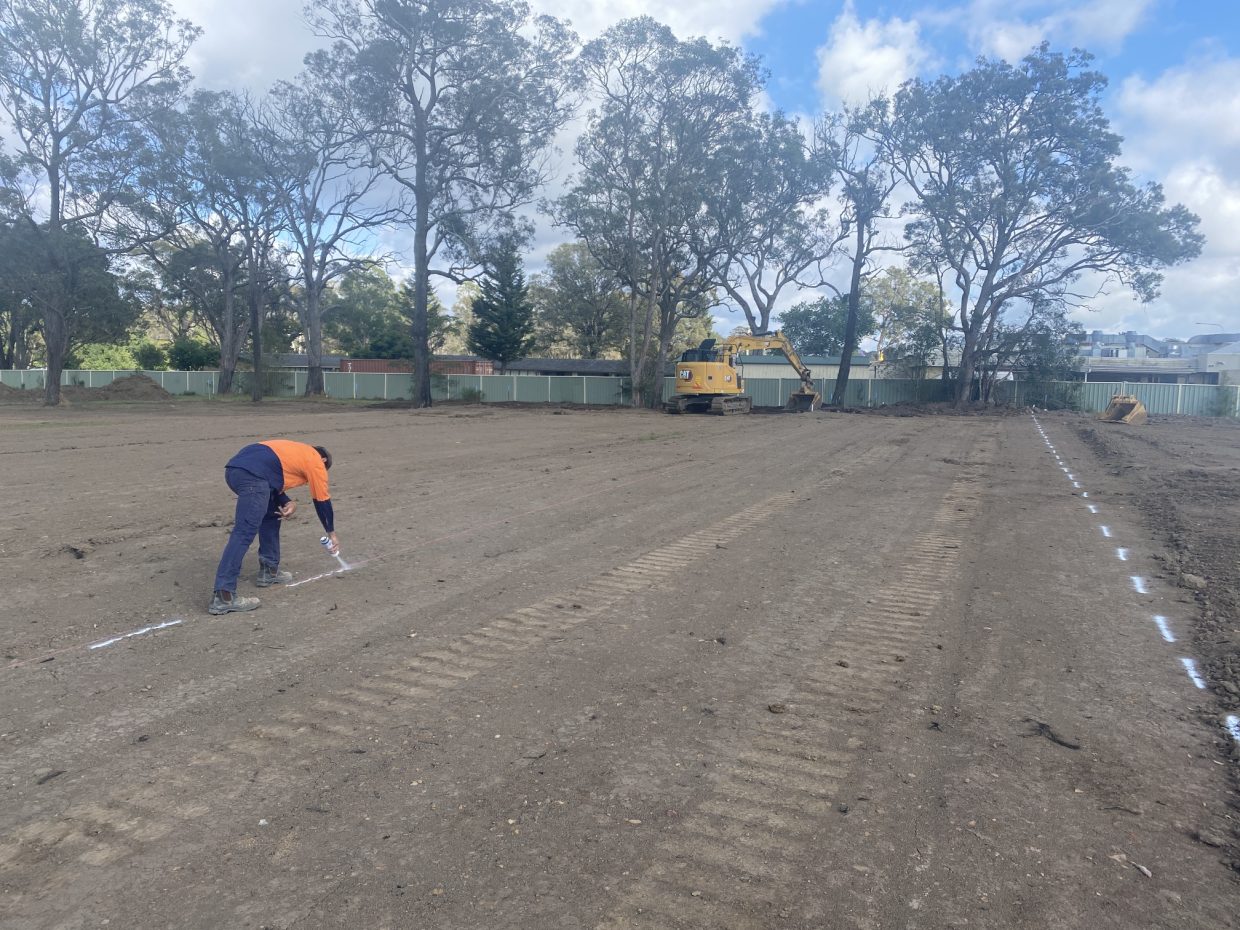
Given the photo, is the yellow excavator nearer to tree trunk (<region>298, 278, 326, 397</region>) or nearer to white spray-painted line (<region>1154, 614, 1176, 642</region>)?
tree trunk (<region>298, 278, 326, 397</region>)

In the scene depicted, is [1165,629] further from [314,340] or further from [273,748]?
[314,340]

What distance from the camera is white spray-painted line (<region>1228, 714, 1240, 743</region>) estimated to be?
4537mm

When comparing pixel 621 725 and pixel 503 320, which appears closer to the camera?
pixel 621 725

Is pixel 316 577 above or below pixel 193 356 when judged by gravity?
below

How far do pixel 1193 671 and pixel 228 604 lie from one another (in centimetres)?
685

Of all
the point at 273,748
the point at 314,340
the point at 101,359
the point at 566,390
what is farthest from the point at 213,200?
the point at 273,748

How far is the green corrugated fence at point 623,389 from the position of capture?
139ft

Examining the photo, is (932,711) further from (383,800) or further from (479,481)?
(479,481)

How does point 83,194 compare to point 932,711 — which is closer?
point 932,711

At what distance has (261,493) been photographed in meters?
6.63

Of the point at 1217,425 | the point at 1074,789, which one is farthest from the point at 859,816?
the point at 1217,425

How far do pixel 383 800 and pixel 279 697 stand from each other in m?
1.48

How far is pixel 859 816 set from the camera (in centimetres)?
368

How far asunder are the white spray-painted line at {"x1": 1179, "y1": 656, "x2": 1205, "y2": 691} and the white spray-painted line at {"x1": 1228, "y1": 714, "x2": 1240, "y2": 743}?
466 mm
